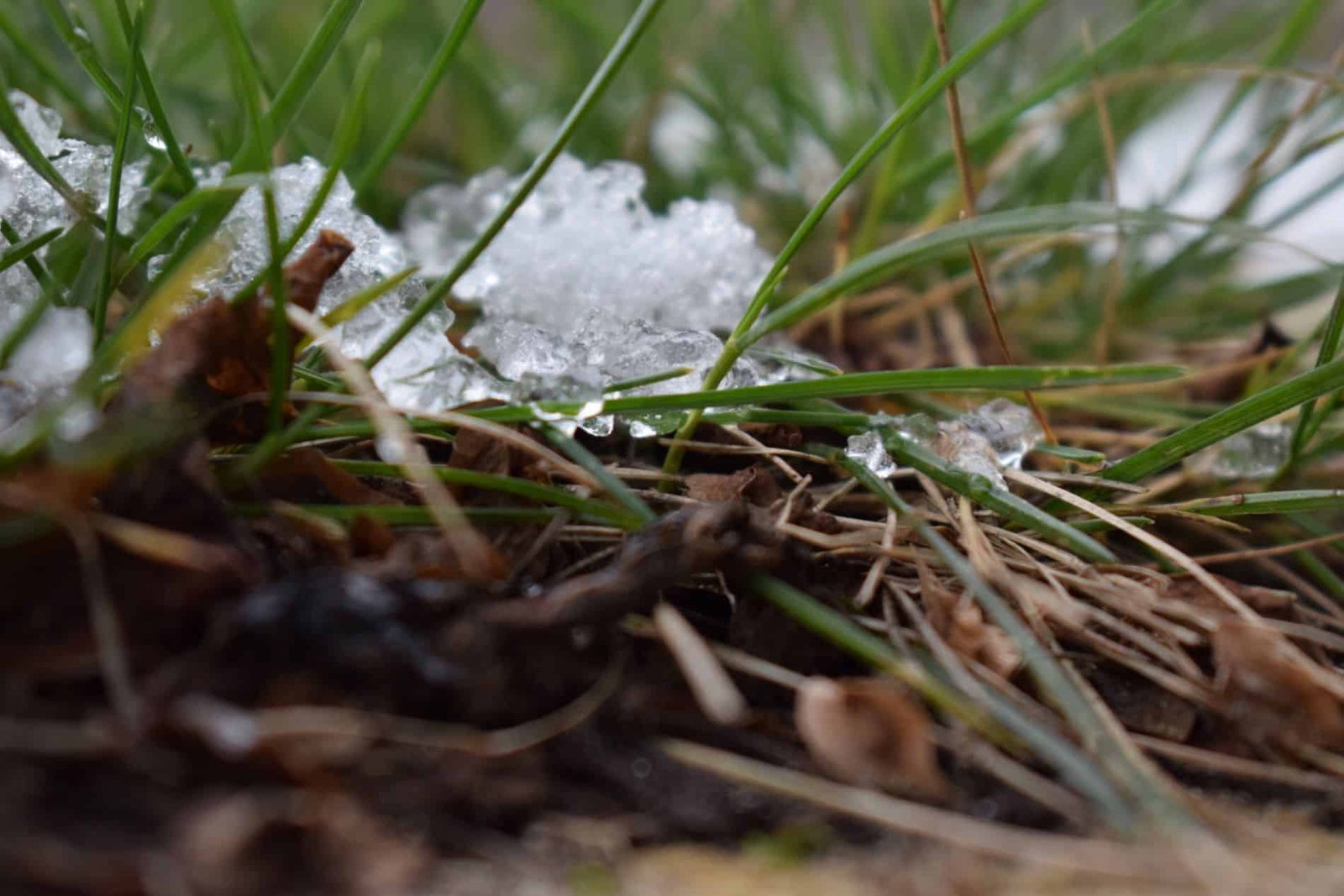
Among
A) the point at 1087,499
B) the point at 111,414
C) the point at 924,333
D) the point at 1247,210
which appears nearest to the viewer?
the point at 111,414

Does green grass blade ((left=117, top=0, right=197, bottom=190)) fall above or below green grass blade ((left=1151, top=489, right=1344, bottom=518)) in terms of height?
above

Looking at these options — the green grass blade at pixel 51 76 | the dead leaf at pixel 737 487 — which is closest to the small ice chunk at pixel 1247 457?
the dead leaf at pixel 737 487

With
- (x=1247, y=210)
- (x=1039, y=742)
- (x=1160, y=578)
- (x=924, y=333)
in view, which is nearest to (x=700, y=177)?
(x=924, y=333)

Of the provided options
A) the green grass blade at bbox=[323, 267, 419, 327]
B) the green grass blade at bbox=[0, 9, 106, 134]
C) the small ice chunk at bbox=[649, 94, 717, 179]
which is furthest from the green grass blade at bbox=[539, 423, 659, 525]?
the small ice chunk at bbox=[649, 94, 717, 179]

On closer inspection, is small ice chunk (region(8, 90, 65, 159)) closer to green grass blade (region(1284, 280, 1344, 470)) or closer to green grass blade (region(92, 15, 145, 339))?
green grass blade (region(92, 15, 145, 339))

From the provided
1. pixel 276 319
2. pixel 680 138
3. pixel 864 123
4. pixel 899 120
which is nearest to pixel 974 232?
pixel 899 120

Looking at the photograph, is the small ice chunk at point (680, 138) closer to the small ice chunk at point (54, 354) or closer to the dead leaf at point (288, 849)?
the small ice chunk at point (54, 354)

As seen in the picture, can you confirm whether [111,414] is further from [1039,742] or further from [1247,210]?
[1247,210]
